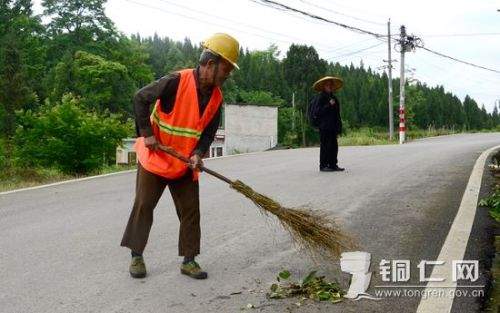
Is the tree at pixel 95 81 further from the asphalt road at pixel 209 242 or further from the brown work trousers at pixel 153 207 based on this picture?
the brown work trousers at pixel 153 207

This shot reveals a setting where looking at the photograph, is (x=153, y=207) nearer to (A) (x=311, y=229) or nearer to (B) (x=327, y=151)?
(A) (x=311, y=229)

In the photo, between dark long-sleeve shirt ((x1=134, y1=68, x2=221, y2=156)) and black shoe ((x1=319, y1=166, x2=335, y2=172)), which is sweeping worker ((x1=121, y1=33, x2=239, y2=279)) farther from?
black shoe ((x1=319, y1=166, x2=335, y2=172))

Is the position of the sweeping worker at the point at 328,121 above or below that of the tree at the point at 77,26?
below

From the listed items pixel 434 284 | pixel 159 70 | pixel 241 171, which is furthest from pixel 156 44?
pixel 434 284

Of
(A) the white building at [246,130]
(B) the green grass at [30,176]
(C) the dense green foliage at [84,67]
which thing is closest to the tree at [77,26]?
(C) the dense green foliage at [84,67]

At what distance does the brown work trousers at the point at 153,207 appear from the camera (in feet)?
14.6

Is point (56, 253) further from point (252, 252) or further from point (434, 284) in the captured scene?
point (434, 284)

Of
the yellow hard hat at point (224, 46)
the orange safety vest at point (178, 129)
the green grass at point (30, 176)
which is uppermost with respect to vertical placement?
the yellow hard hat at point (224, 46)

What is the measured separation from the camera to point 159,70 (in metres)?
92.2

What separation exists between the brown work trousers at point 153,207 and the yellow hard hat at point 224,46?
0.94 meters

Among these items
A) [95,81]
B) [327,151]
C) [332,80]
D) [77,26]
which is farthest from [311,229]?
[77,26]

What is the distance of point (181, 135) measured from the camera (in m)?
4.36

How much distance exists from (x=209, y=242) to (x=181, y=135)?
4.59ft

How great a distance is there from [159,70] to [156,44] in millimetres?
31948
